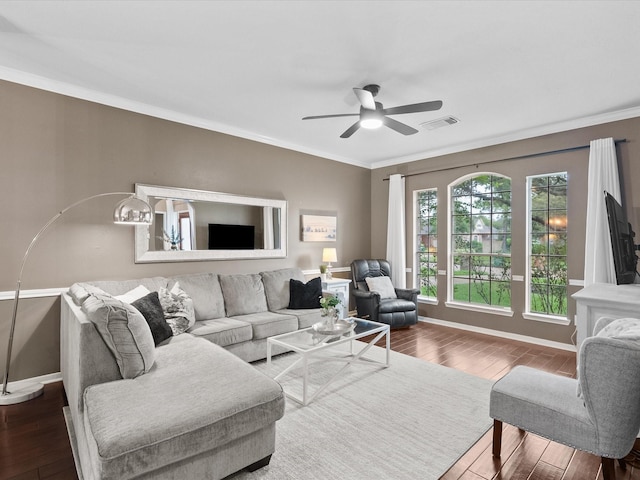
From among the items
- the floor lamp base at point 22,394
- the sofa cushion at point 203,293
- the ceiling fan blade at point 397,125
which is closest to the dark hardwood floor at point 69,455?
the floor lamp base at point 22,394

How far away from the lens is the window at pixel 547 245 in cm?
448

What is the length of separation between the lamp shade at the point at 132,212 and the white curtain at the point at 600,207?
4.94m

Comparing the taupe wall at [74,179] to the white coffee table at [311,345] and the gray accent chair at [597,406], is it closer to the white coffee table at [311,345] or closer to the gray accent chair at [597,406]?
the white coffee table at [311,345]

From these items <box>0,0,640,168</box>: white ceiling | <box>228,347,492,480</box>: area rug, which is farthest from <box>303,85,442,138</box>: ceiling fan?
<box>228,347,492,480</box>: area rug

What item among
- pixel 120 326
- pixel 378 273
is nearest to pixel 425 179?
pixel 378 273

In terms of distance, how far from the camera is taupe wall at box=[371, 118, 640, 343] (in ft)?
12.7

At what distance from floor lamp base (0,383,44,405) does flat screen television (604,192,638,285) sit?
5.13 m

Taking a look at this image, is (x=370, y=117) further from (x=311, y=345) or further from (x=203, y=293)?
(x=203, y=293)

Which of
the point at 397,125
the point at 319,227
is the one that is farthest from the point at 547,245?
the point at 319,227

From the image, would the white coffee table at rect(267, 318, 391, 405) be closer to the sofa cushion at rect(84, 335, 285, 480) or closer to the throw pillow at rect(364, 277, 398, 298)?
the sofa cushion at rect(84, 335, 285, 480)

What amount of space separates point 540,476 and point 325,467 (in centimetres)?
127

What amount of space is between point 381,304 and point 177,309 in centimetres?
289

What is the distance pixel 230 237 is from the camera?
4.49 m

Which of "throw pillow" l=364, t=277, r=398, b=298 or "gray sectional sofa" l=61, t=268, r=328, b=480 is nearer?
"gray sectional sofa" l=61, t=268, r=328, b=480
